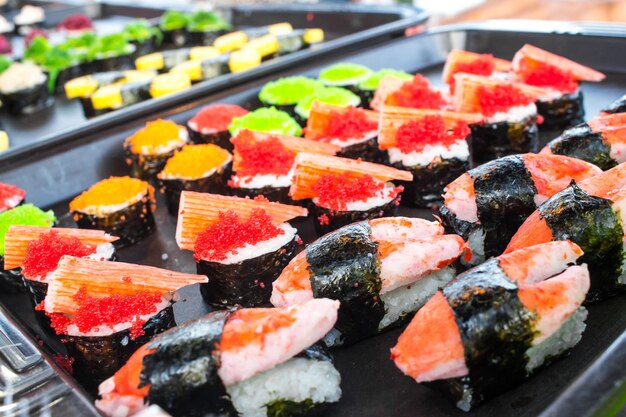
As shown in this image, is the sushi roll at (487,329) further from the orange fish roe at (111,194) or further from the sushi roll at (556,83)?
the sushi roll at (556,83)

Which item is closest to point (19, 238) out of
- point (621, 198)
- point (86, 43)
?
point (621, 198)

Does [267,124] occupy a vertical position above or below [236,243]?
above

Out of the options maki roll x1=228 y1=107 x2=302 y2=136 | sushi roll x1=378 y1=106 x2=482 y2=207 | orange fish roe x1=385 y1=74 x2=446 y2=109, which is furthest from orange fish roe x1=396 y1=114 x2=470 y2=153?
maki roll x1=228 y1=107 x2=302 y2=136

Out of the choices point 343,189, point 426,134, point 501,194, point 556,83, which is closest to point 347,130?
point 426,134

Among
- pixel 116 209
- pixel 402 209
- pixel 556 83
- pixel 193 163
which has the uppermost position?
pixel 556 83

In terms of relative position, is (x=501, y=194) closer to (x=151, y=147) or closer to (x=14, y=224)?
(x=151, y=147)

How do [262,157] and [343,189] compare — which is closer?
[343,189]

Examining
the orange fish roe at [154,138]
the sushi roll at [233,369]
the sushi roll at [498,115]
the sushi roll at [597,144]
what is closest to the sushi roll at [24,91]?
the orange fish roe at [154,138]

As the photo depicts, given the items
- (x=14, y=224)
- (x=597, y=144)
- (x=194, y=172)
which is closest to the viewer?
(x=597, y=144)
